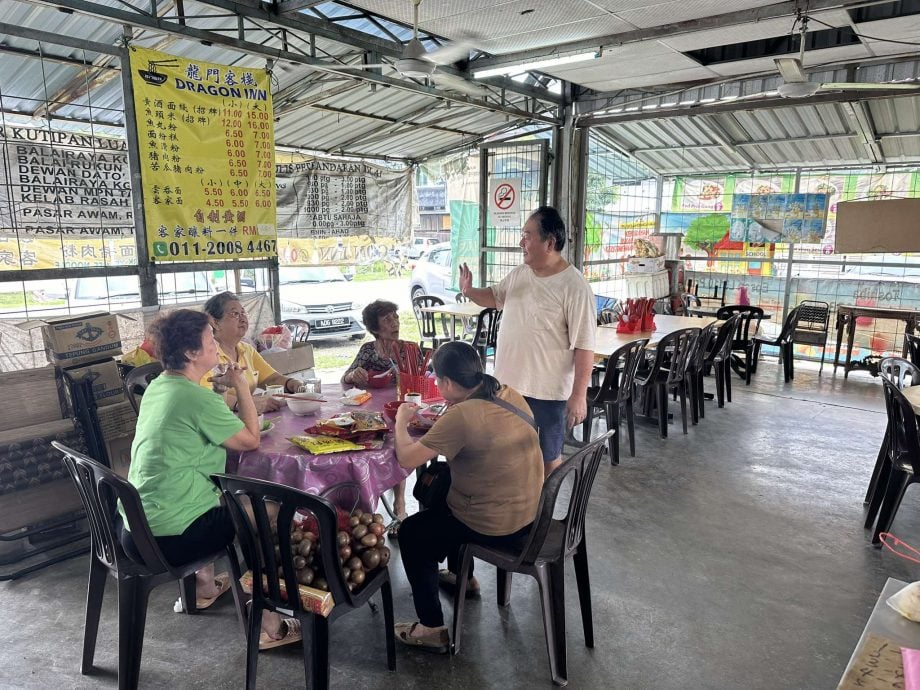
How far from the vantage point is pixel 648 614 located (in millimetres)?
2822

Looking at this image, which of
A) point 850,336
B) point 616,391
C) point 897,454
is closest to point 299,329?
point 616,391

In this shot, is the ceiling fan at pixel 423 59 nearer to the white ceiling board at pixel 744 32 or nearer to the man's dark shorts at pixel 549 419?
the white ceiling board at pixel 744 32

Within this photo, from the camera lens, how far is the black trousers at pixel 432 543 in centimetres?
240

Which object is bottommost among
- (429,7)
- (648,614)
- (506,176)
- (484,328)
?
(648,614)

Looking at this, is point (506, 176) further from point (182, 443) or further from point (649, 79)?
point (182, 443)

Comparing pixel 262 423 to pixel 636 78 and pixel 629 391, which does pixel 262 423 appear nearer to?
pixel 629 391

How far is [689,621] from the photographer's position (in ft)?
9.09

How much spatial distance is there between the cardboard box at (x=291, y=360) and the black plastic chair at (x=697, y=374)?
3.25 meters

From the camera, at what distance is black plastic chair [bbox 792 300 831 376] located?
25.5ft

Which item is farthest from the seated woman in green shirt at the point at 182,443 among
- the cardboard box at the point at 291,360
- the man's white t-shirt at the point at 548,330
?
the cardboard box at the point at 291,360

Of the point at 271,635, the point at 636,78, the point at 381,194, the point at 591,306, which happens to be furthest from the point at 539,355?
the point at 381,194

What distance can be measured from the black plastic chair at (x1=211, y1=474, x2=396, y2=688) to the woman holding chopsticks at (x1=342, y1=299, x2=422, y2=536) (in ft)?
4.41

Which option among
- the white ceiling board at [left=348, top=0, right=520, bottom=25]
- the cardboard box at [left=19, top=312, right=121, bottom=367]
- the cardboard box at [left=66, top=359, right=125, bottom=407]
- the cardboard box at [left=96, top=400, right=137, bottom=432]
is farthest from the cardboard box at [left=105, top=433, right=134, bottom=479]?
the white ceiling board at [left=348, top=0, right=520, bottom=25]

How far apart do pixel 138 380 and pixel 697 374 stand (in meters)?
4.56
